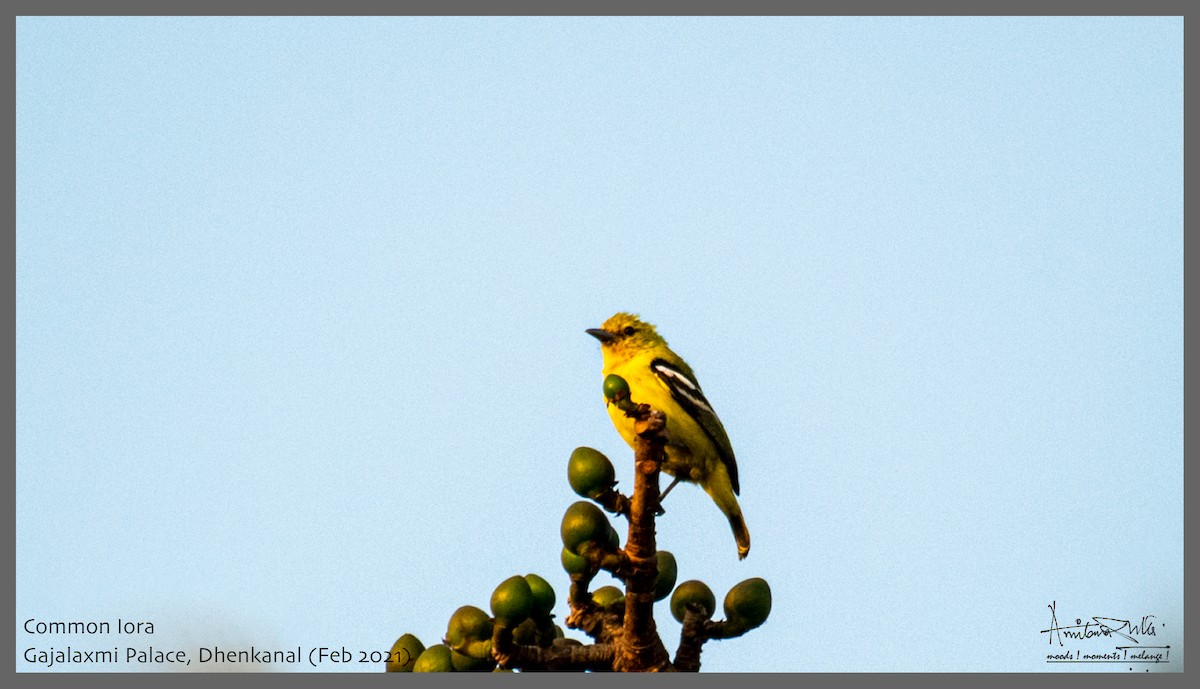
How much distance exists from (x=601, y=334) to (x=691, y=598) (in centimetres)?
552

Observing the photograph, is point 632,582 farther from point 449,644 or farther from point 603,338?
point 603,338

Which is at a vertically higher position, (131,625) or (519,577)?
(519,577)

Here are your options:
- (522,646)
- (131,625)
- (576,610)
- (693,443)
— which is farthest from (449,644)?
(693,443)

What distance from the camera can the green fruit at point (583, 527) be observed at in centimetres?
513

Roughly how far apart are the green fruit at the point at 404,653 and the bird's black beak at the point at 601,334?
5796 mm

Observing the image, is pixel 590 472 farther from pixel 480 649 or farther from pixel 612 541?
pixel 480 649

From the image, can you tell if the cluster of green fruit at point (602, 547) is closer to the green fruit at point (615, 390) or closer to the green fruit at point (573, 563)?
the green fruit at point (573, 563)

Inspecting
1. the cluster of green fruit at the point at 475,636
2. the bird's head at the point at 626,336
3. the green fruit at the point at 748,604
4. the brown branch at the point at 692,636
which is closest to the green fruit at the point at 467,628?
the cluster of green fruit at the point at 475,636

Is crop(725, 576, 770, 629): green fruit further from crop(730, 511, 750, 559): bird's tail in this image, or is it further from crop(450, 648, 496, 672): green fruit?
crop(730, 511, 750, 559): bird's tail

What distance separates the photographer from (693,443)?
30.2 feet

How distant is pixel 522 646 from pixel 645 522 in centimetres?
83

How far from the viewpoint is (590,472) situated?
212 inches

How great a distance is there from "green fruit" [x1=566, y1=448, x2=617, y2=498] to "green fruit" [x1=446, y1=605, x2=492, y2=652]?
2.69 ft

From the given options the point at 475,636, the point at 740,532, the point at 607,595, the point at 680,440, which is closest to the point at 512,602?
the point at 475,636
